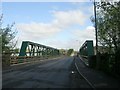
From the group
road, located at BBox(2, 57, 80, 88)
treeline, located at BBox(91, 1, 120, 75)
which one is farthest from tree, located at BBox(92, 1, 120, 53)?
road, located at BBox(2, 57, 80, 88)

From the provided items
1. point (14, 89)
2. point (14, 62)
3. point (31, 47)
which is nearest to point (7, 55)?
point (14, 62)

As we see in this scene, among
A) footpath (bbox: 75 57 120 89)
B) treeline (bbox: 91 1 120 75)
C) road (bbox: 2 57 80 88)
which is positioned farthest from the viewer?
treeline (bbox: 91 1 120 75)

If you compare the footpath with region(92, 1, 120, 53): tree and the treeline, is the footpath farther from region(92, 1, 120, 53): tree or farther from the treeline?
region(92, 1, 120, 53): tree

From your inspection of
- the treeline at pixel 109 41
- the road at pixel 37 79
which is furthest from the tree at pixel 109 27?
the road at pixel 37 79

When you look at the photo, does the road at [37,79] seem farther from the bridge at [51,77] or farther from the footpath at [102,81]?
the footpath at [102,81]

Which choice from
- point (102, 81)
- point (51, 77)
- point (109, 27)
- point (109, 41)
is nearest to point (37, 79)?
point (51, 77)

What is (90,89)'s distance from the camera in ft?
45.5

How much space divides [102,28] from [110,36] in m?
1.88

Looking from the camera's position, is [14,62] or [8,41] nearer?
[14,62]

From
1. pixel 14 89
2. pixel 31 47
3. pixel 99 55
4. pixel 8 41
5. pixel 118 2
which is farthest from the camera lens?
pixel 31 47

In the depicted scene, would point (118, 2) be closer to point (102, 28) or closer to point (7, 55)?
point (7, 55)

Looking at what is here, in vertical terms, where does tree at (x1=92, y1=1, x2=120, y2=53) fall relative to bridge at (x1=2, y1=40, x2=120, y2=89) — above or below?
above

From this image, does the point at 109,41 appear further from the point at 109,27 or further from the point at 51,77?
the point at 51,77

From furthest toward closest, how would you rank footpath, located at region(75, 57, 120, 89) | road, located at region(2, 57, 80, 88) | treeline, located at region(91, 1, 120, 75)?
treeline, located at region(91, 1, 120, 75) → footpath, located at region(75, 57, 120, 89) → road, located at region(2, 57, 80, 88)
